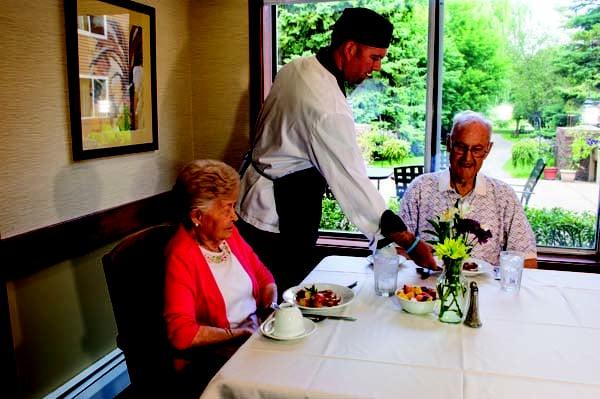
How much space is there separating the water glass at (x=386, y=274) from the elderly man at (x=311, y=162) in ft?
0.58

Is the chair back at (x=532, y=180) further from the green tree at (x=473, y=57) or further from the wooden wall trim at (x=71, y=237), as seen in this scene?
the wooden wall trim at (x=71, y=237)

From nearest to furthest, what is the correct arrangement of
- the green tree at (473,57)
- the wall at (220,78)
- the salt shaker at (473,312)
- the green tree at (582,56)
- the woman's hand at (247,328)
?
the salt shaker at (473,312)
the woman's hand at (247,328)
the green tree at (582,56)
the green tree at (473,57)
the wall at (220,78)

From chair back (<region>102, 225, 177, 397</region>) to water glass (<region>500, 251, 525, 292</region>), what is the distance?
1084mm

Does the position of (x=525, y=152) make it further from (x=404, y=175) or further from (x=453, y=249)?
(x=453, y=249)

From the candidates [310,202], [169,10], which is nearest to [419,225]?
[310,202]

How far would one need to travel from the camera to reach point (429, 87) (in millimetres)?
3109

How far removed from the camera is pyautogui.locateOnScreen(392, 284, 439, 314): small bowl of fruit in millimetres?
1579

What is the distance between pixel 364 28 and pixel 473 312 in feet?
3.77

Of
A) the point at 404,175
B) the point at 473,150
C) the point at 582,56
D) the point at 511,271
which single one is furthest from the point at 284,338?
the point at 582,56

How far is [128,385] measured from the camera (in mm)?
2770

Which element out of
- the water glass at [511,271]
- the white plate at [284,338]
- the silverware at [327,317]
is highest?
the water glass at [511,271]

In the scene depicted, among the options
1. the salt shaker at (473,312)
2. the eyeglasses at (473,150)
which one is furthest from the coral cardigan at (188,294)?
the eyeglasses at (473,150)

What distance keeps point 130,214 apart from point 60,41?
0.85m

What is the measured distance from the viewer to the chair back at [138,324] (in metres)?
1.55
